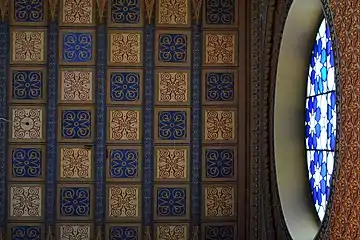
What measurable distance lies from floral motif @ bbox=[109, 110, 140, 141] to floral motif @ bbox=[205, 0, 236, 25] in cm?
98

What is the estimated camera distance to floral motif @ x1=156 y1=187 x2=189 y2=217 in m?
5.09

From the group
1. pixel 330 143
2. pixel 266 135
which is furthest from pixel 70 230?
pixel 330 143

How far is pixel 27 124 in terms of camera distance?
5082 mm

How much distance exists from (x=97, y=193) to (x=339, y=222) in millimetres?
2484

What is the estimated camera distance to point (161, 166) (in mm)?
5109

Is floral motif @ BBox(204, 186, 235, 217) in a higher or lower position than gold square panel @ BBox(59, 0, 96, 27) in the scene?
lower

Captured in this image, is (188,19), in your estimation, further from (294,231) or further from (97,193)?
(294,231)

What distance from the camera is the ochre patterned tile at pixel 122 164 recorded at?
5.09 metres

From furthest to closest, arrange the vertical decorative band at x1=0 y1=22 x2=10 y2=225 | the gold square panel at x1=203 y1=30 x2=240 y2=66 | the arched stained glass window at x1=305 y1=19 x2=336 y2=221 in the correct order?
1. the gold square panel at x1=203 y1=30 x2=240 y2=66
2. the vertical decorative band at x1=0 y1=22 x2=10 y2=225
3. the arched stained glass window at x1=305 y1=19 x2=336 y2=221

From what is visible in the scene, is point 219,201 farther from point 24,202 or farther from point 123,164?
point 24,202

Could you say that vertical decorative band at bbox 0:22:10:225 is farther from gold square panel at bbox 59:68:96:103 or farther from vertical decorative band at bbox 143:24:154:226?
vertical decorative band at bbox 143:24:154:226

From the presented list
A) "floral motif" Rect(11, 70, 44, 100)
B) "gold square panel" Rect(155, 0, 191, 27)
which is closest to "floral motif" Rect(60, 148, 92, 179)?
"floral motif" Rect(11, 70, 44, 100)

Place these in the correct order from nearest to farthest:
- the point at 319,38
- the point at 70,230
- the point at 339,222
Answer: the point at 339,222 → the point at 319,38 → the point at 70,230

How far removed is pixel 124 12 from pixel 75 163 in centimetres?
129
